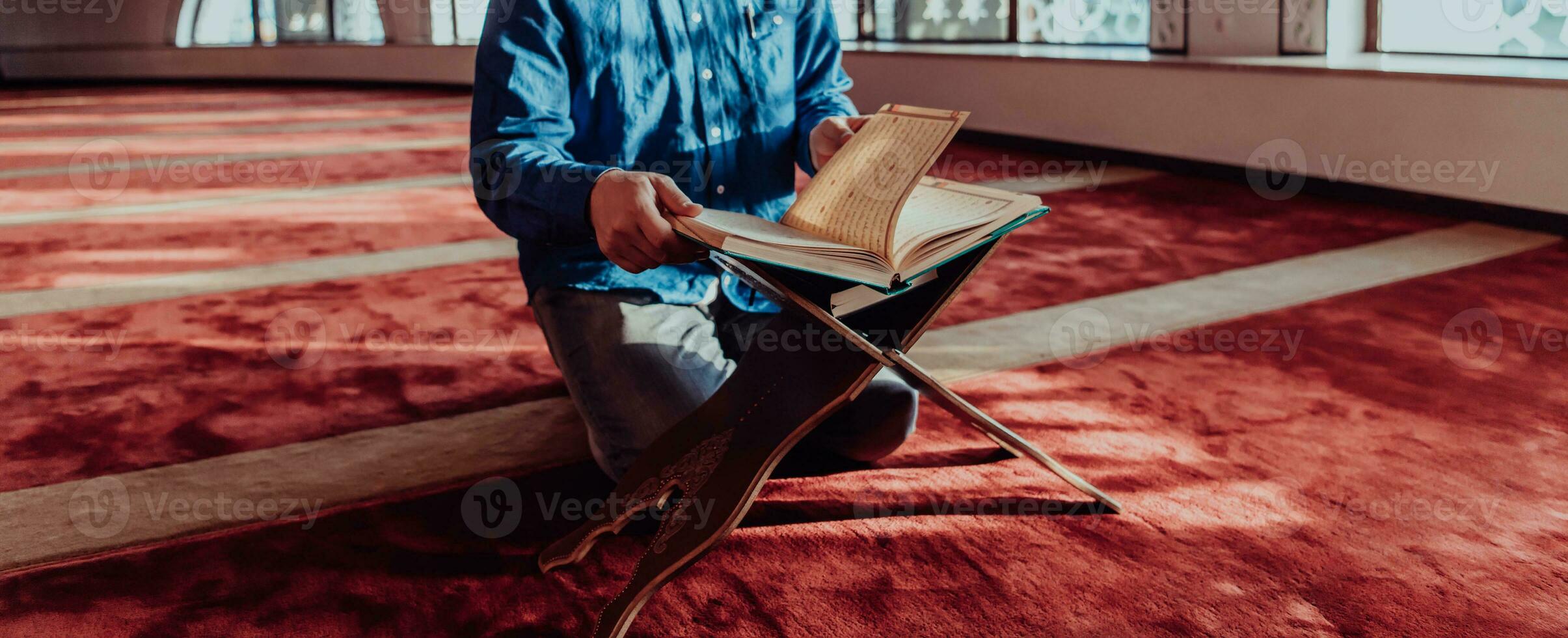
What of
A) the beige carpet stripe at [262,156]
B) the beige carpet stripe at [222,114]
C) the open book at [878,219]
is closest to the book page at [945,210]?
the open book at [878,219]

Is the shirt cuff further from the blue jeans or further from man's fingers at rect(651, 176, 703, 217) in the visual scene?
the blue jeans

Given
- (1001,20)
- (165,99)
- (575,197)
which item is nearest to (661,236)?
(575,197)

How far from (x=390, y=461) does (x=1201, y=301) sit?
1830 mm

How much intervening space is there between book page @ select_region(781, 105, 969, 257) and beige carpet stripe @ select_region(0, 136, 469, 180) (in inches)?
191

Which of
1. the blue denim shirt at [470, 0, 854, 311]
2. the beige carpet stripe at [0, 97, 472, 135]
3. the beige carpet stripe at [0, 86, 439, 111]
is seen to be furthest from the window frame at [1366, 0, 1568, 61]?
the beige carpet stripe at [0, 86, 439, 111]

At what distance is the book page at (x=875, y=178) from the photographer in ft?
3.55

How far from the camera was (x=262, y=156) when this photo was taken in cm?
611

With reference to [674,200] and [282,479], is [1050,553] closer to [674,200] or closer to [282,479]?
[674,200]

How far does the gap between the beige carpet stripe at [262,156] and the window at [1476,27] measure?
4112 mm

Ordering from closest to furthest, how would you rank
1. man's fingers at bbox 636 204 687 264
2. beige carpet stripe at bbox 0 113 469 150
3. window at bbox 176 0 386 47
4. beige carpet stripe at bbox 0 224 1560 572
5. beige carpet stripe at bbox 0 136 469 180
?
man's fingers at bbox 636 204 687 264 < beige carpet stripe at bbox 0 224 1560 572 < beige carpet stripe at bbox 0 136 469 180 < beige carpet stripe at bbox 0 113 469 150 < window at bbox 176 0 386 47

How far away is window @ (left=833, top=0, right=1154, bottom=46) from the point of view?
5.66 metres

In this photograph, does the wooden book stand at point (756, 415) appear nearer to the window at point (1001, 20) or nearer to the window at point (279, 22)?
the window at point (1001, 20)

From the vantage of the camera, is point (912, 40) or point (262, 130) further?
point (262, 130)

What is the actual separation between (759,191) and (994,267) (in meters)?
1.51
